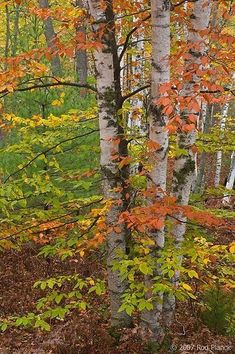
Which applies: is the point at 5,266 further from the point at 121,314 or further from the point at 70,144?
the point at 121,314

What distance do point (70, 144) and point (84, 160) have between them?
0.60m

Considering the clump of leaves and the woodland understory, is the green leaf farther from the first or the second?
the clump of leaves

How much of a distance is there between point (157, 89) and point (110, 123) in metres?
0.77

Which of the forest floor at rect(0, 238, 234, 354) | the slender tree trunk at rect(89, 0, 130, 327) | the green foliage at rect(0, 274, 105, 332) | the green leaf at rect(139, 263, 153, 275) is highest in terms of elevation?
the slender tree trunk at rect(89, 0, 130, 327)

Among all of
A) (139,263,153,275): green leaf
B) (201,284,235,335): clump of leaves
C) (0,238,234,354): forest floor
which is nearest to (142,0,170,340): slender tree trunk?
(139,263,153,275): green leaf

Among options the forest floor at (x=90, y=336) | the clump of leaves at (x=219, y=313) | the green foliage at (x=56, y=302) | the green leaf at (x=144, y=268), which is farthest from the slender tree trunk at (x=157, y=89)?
the clump of leaves at (x=219, y=313)

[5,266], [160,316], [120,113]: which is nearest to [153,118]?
[120,113]

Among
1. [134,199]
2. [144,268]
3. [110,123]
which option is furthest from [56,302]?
[110,123]

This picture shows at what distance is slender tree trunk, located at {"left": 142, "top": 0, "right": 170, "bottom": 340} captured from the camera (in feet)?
12.9

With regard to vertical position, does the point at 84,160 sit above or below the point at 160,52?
below

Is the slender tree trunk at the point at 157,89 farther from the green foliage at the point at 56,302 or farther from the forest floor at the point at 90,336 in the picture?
the forest floor at the point at 90,336

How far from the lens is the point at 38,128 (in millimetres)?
7715

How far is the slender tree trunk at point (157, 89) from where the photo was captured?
393 centimetres

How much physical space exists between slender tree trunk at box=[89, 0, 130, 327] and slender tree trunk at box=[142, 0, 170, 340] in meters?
0.45
